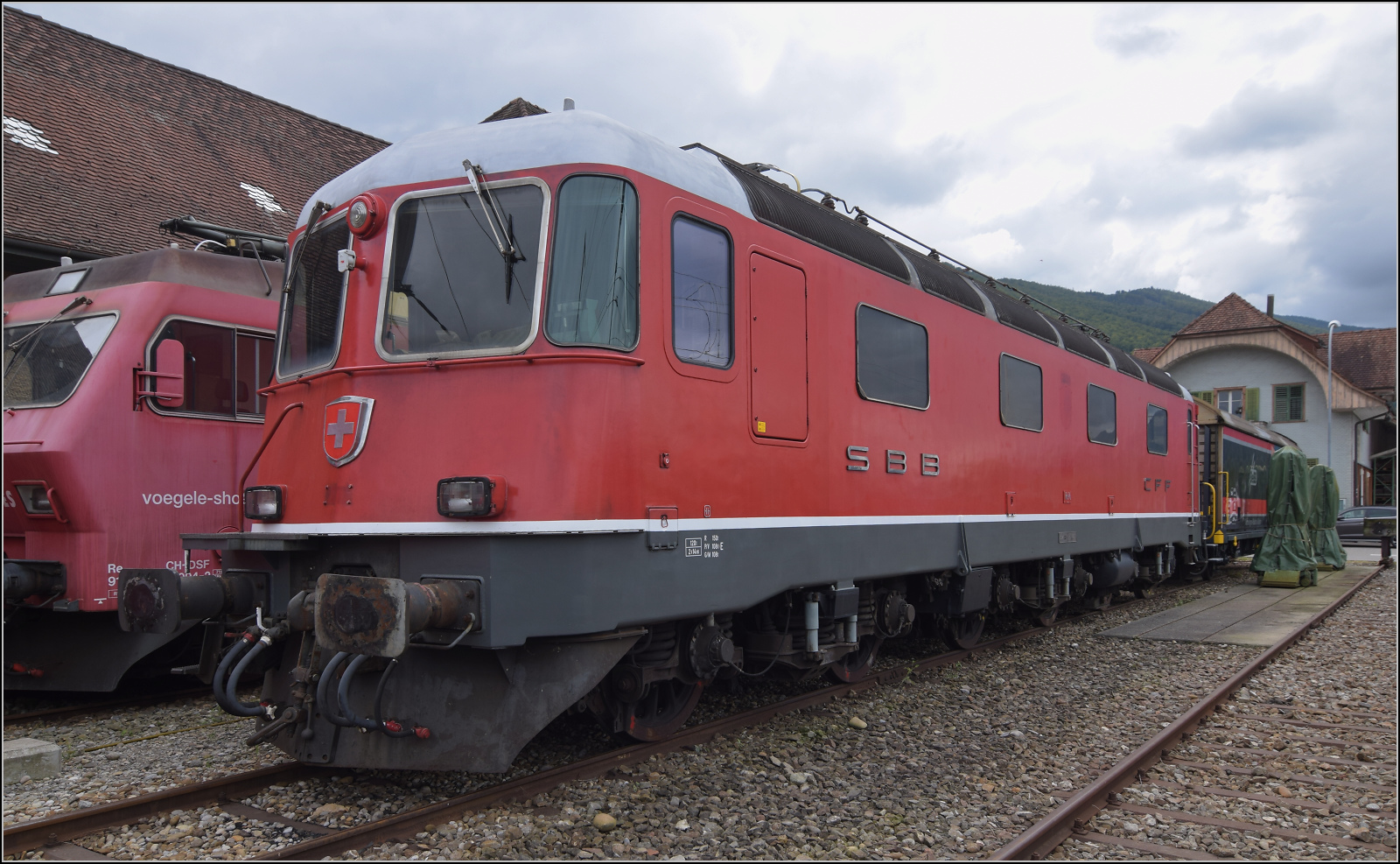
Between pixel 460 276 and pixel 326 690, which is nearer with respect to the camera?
pixel 326 690

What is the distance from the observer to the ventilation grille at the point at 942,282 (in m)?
7.88

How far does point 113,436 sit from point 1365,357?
52.4 metres

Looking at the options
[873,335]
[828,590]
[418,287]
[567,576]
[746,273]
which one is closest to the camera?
[567,576]

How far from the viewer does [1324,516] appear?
19609 millimetres

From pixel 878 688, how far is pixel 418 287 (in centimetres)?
466

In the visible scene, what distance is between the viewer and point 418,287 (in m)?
4.87

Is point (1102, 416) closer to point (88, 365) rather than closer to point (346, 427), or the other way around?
point (346, 427)

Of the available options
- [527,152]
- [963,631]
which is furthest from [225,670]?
[963,631]

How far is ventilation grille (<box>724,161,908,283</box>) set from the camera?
5.96m

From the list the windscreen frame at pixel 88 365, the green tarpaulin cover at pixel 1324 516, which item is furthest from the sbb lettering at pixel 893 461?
the green tarpaulin cover at pixel 1324 516

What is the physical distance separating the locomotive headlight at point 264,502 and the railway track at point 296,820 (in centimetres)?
131

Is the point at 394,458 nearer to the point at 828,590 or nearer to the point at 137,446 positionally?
the point at 828,590

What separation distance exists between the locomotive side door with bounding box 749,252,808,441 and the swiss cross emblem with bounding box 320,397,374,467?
208 cm

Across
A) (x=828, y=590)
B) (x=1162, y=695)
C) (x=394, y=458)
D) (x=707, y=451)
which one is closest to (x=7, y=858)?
(x=394, y=458)
